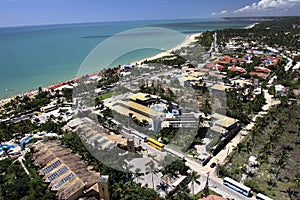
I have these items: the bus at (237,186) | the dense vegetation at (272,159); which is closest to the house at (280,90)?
the dense vegetation at (272,159)

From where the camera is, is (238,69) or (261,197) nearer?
(261,197)

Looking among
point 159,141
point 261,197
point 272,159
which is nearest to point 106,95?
point 159,141

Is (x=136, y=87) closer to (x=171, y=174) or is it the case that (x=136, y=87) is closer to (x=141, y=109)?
(x=141, y=109)

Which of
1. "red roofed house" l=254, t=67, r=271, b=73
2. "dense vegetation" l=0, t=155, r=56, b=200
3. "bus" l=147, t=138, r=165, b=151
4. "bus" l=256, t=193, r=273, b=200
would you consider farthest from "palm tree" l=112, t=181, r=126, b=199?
"red roofed house" l=254, t=67, r=271, b=73

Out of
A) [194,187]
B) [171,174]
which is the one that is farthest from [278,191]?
[171,174]

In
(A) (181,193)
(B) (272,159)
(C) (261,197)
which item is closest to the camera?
(A) (181,193)

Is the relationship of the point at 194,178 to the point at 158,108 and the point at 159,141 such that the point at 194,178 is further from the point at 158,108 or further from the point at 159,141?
the point at 158,108
